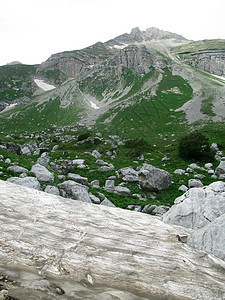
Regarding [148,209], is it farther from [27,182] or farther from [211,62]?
[211,62]

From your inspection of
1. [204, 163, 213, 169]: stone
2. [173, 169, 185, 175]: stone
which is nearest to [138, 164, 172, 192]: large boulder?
[173, 169, 185, 175]: stone

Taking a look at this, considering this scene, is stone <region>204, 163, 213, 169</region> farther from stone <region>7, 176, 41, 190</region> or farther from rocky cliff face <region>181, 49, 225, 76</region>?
rocky cliff face <region>181, 49, 225, 76</region>

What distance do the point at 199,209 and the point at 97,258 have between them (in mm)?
5873

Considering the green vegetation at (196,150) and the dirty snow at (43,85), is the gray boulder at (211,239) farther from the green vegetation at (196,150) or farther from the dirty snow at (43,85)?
the dirty snow at (43,85)

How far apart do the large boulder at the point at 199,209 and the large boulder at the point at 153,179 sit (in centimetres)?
584

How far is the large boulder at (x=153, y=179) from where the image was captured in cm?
1590

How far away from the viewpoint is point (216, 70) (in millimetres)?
166875

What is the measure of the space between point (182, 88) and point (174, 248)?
129796mm

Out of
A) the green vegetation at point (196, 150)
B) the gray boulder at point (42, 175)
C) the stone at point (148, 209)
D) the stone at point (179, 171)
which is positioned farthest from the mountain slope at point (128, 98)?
the stone at point (148, 209)

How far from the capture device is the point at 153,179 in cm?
1625

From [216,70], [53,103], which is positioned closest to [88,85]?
[53,103]

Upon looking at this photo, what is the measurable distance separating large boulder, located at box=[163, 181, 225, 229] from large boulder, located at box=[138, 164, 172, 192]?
5.84 meters

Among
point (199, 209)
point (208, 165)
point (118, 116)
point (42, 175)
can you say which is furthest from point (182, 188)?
point (118, 116)

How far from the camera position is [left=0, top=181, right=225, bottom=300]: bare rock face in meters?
4.64
